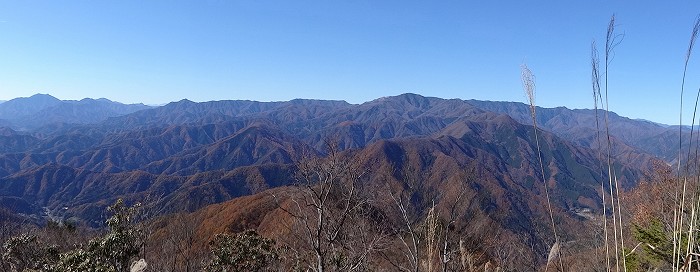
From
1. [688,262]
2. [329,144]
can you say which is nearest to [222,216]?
[329,144]

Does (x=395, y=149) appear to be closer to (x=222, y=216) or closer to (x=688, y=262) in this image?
(x=222, y=216)

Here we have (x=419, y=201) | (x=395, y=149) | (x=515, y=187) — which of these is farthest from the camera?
(x=395, y=149)

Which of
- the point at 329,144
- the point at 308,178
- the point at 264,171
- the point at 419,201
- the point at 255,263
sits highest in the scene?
the point at 329,144

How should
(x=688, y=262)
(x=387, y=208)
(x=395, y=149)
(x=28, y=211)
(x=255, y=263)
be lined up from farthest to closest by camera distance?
(x=395, y=149)
(x=28, y=211)
(x=387, y=208)
(x=255, y=263)
(x=688, y=262)

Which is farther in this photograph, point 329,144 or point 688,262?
point 329,144

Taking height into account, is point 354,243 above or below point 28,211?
above

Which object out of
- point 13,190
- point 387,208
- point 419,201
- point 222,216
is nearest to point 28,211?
point 13,190

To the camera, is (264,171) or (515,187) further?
(515,187)

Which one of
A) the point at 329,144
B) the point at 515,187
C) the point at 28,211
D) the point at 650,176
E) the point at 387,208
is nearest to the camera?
the point at 329,144

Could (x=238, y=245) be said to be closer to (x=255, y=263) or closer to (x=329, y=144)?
(x=255, y=263)
